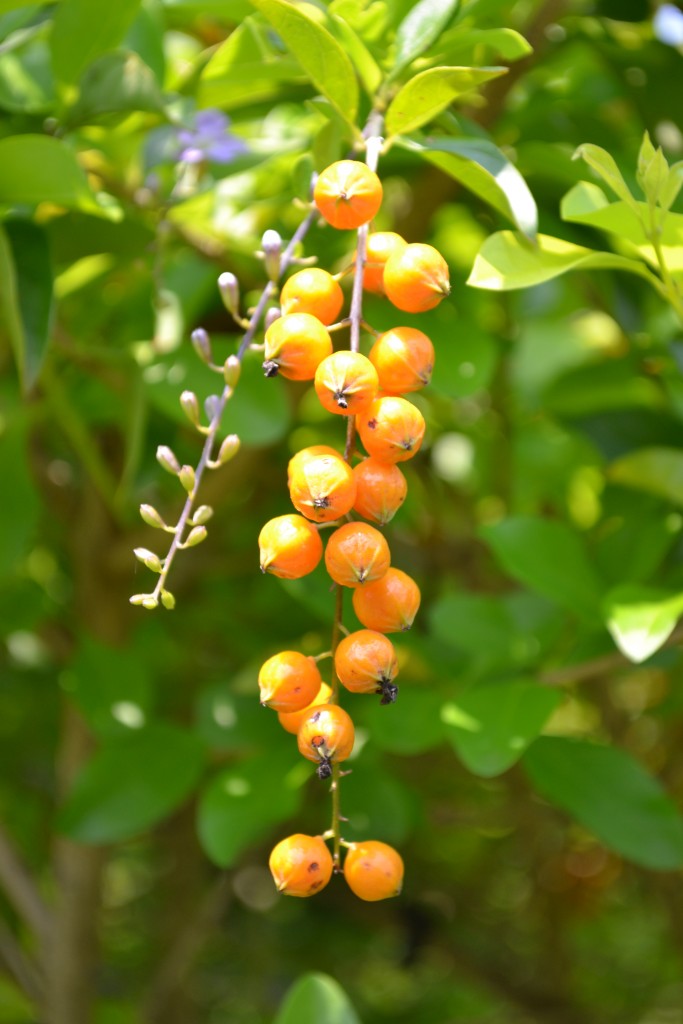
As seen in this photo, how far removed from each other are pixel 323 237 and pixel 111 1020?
1.27 meters

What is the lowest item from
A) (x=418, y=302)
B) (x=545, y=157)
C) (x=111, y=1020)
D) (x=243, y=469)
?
(x=111, y=1020)

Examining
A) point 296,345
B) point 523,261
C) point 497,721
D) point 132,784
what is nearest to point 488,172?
point 523,261

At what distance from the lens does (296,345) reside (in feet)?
1.63

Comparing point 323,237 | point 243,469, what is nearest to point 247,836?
point 243,469

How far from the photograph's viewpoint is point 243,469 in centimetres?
101

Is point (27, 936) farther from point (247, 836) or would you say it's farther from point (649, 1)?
point (649, 1)

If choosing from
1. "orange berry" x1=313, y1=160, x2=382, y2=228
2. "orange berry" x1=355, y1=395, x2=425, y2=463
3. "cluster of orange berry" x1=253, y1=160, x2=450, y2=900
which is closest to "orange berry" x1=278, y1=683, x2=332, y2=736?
"cluster of orange berry" x1=253, y1=160, x2=450, y2=900

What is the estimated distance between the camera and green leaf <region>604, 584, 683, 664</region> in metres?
0.66

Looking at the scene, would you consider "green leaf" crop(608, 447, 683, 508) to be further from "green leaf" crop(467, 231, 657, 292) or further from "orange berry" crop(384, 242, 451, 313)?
"orange berry" crop(384, 242, 451, 313)

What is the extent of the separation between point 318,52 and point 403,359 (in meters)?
0.19

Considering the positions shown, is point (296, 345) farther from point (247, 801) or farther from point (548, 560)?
point (247, 801)

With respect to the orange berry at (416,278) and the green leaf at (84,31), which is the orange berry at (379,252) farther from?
the green leaf at (84,31)

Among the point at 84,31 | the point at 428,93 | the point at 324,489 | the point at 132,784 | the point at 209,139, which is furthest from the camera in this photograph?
the point at 132,784

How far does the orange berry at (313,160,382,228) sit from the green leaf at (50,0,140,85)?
Answer: 0.83 ft
